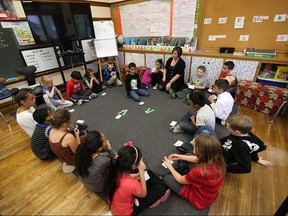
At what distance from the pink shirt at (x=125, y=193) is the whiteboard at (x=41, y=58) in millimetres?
3697

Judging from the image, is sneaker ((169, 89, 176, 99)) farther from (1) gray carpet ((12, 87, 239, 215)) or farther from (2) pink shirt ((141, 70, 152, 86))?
(2) pink shirt ((141, 70, 152, 86))

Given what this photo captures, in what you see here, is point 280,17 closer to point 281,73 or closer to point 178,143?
point 281,73

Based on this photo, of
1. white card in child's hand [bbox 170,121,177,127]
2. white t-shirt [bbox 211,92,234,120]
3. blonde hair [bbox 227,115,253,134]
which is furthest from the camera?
white card in child's hand [bbox 170,121,177,127]

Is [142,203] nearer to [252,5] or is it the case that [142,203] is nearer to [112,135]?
[112,135]

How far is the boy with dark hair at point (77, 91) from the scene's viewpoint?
326 cm

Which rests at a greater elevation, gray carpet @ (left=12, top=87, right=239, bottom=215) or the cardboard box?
the cardboard box

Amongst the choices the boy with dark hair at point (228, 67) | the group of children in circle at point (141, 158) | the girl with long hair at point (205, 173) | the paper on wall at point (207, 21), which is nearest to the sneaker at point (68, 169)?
the group of children in circle at point (141, 158)

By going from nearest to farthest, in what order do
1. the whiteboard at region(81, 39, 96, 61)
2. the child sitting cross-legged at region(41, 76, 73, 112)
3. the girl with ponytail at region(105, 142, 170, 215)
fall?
the girl with ponytail at region(105, 142, 170, 215) < the child sitting cross-legged at region(41, 76, 73, 112) < the whiteboard at region(81, 39, 96, 61)

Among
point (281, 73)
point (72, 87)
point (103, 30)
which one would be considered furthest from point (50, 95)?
point (281, 73)

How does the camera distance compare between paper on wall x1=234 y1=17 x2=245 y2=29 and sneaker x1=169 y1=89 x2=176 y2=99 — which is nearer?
paper on wall x1=234 y1=17 x2=245 y2=29

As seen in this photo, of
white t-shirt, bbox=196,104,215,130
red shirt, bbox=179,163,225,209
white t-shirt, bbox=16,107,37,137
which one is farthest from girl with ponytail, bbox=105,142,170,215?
white t-shirt, bbox=16,107,37,137

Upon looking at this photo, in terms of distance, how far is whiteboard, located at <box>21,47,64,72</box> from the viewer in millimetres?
3382

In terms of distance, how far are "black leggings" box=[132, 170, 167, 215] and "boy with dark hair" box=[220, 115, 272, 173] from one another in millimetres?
723

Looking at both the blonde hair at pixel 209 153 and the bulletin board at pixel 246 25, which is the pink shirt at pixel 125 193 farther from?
the bulletin board at pixel 246 25
